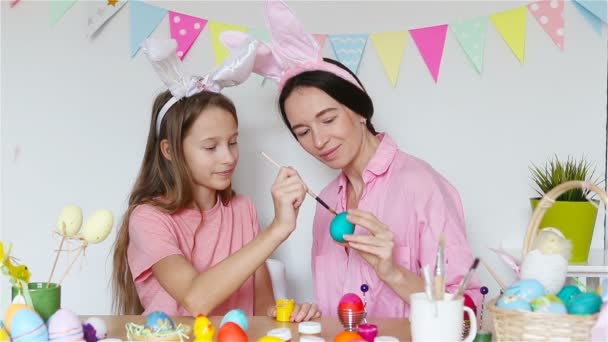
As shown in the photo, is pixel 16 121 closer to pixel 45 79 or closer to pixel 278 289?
pixel 45 79

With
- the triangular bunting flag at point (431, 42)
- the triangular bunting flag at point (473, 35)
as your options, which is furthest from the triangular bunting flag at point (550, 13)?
the triangular bunting flag at point (431, 42)

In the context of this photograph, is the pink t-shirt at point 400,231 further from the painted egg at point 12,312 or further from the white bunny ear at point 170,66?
the painted egg at point 12,312

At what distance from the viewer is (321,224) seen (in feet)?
6.29

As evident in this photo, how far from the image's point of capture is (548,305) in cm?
100

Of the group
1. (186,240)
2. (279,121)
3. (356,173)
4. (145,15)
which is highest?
(145,15)

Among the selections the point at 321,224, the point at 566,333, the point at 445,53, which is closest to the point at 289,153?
the point at 321,224

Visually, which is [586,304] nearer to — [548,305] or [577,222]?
[548,305]

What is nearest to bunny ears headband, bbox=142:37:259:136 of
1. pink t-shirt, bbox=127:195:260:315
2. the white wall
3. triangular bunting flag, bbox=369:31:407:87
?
pink t-shirt, bbox=127:195:260:315

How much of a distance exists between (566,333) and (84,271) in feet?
5.39

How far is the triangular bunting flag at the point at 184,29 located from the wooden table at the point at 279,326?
1.02 m

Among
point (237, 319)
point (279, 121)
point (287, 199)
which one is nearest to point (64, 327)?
point (237, 319)

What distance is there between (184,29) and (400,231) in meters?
0.97

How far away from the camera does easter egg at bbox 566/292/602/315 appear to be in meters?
0.99

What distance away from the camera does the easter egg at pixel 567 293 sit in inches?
41.9
